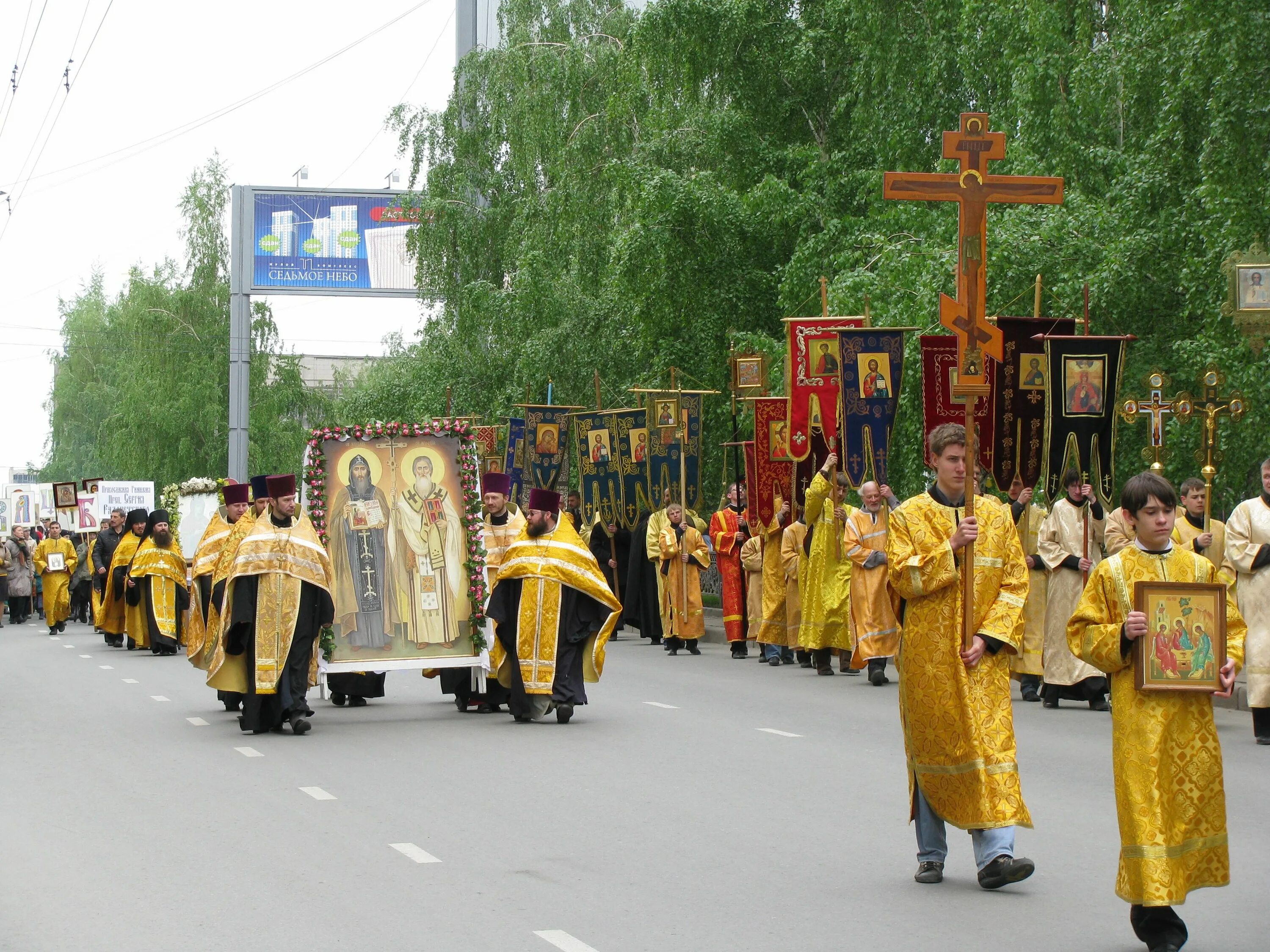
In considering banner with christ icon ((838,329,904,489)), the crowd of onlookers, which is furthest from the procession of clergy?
the crowd of onlookers

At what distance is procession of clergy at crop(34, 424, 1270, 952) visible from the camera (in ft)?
20.3

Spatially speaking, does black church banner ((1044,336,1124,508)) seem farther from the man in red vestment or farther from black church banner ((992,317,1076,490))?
the man in red vestment

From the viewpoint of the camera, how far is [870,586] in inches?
647

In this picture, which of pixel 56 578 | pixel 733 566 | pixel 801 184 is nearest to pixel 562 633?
pixel 733 566

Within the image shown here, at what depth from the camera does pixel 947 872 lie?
7715 mm

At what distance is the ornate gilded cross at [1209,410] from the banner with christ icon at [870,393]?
291 cm

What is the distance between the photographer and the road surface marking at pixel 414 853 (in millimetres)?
7938

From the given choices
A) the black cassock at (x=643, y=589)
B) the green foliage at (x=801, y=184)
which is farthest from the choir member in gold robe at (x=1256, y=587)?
the black cassock at (x=643, y=589)

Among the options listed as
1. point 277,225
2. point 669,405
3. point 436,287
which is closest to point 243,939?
point 669,405

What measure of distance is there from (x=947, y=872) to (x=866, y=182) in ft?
65.8

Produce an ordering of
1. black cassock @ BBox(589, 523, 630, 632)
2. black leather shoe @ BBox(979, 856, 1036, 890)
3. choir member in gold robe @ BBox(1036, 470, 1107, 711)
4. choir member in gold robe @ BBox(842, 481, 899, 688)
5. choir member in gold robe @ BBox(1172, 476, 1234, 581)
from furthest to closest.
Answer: black cassock @ BBox(589, 523, 630, 632) < choir member in gold robe @ BBox(842, 481, 899, 688) < choir member in gold robe @ BBox(1036, 470, 1107, 711) < choir member in gold robe @ BBox(1172, 476, 1234, 581) < black leather shoe @ BBox(979, 856, 1036, 890)

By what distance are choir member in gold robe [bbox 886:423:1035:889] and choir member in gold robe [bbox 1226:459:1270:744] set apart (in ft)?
17.8

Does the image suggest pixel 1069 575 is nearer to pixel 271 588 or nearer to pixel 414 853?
pixel 271 588

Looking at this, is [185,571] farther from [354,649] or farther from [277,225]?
[277,225]
